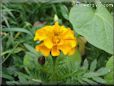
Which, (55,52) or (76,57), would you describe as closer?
(55,52)

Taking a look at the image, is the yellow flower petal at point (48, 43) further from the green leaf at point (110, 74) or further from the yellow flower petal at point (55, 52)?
the green leaf at point (110, 74)

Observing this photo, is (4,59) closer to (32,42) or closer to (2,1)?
(32,42)

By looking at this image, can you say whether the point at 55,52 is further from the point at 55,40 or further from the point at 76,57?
the point at 76,57

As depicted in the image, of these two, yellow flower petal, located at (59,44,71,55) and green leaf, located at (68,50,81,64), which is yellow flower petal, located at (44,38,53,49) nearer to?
yellow flower petal, located at (59,44,71,55)

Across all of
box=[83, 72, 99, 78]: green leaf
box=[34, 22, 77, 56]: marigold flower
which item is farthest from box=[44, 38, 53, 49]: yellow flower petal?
box=[83, 72, 99, 78]: green leaf

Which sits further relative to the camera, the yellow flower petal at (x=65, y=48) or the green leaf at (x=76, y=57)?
the green leaf at (x=76, y=57)

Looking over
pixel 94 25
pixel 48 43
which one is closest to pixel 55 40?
pixel 48 43

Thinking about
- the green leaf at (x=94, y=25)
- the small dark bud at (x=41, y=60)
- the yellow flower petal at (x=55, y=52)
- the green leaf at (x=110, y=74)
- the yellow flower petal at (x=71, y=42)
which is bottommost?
the green leaf at (x=110, y=74)

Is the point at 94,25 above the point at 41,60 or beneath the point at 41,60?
above

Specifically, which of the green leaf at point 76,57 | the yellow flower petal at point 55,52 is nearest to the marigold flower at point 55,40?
the yellow flower petal at point 55,52

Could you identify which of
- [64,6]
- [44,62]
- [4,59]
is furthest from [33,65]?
[64,6]
